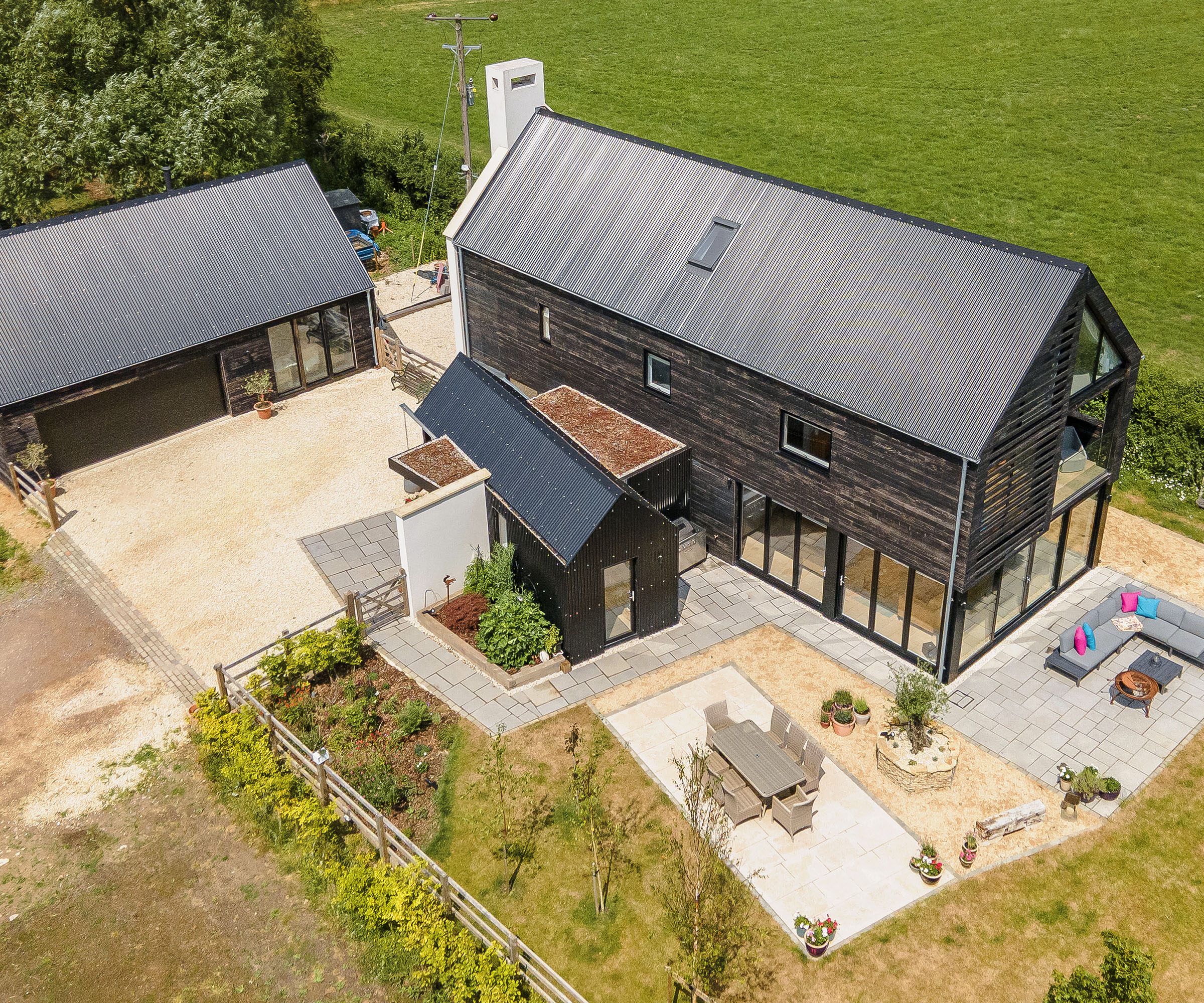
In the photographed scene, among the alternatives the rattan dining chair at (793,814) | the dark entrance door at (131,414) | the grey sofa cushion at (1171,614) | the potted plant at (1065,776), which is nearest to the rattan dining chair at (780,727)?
the rattan dining chair at (793,814)

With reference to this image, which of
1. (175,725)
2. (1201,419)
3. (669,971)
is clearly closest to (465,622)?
(175,725)

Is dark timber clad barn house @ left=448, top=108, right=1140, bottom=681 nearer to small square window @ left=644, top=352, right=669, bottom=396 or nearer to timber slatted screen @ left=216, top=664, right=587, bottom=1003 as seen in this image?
small square window @ left=644, top=352, right=669, bottom=396

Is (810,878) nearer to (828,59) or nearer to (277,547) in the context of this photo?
(277,547)

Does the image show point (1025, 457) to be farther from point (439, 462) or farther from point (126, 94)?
point (126, 94)

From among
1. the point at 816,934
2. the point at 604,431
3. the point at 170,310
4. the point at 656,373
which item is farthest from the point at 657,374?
the point at 170,310

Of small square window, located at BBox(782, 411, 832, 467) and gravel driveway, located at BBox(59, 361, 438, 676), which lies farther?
gravel driveway, located at BBox(59, 361, 438, 676)

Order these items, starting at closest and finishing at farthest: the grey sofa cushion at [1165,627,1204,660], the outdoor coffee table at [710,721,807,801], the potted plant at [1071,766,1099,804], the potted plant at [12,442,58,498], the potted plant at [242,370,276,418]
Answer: the outdoor coffee table at [710,721,807,801] < the potted plant at [1071,766,1099,804] < the grey sofa cushion at [1165,627,1204,660] < the potted plant at [12,442,58,498] < the potted plant at [242,370,276,418]

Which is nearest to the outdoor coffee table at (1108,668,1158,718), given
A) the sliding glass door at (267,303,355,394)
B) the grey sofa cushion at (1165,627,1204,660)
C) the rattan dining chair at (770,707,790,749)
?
the grey sofa cushion at (1165,627,1204,660)
